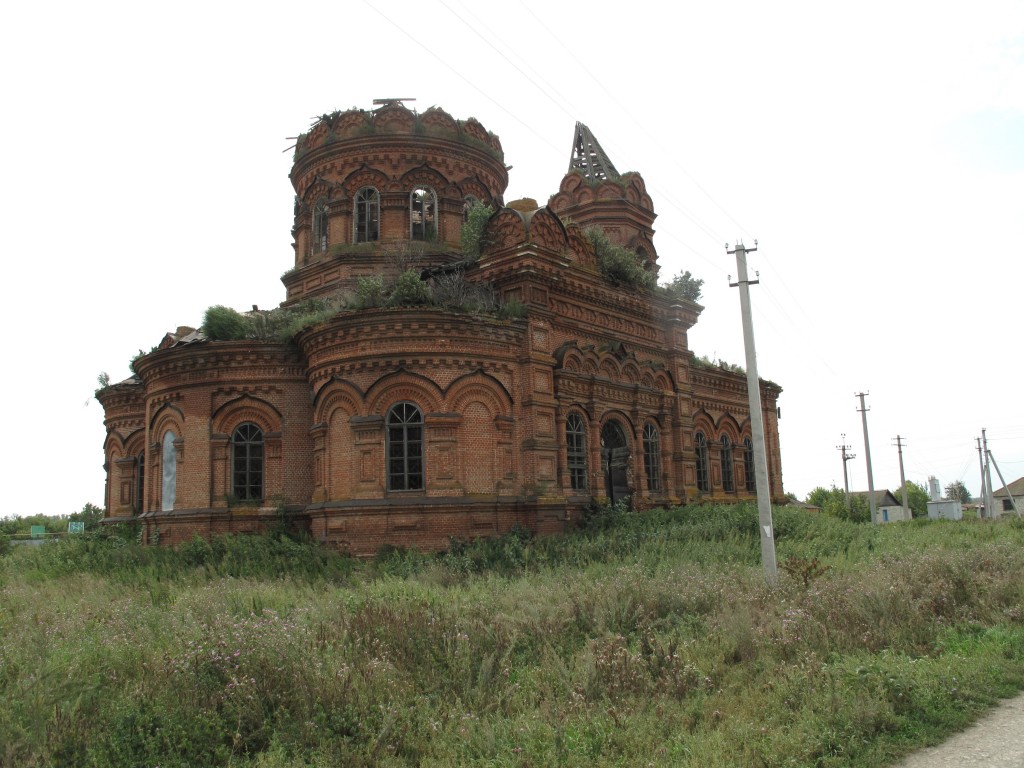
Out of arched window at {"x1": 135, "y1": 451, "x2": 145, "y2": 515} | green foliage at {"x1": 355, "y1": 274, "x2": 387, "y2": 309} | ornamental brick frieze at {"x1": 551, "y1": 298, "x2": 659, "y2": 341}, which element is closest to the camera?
green foliage at {"x1": 355, "y1": 274, "x2": 387, "y2": 309}

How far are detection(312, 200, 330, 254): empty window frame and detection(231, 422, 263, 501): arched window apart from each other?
23.1 feet

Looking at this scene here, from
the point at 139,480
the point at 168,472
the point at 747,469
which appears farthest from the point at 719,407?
the point at 139,480

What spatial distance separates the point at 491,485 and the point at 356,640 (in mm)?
8948

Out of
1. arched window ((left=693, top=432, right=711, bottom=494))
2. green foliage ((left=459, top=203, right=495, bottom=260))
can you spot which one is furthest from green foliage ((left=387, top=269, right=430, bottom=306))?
arched window ((left=693, top=432, right=711, bottom=494))

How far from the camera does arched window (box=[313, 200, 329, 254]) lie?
81.6 ft

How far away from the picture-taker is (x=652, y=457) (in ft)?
73.9

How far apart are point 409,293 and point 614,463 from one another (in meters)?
6.82

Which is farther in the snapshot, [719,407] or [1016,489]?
[1016,489]

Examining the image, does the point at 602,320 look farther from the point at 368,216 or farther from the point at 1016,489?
Result: the point at 1016,489

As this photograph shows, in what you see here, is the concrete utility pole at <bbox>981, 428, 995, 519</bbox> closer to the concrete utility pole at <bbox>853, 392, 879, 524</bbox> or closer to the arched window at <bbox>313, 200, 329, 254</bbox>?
the concrete utility pole at <bbox>853, 392, 879, 524</bbox>

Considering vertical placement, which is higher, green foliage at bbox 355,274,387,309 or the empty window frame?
the empty window frame

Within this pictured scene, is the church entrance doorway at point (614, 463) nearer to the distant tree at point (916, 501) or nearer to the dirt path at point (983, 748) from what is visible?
the dirt path at point (983, 748)

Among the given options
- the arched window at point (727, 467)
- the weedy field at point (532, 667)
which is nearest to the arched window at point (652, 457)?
the arched window at point (727, 467)

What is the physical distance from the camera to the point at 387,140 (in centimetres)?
2431
